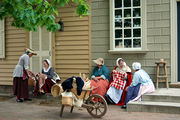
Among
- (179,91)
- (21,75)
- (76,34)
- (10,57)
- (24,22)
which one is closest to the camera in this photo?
(24,22)

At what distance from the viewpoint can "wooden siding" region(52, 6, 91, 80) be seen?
9.23 m

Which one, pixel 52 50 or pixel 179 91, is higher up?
pixel 52 50

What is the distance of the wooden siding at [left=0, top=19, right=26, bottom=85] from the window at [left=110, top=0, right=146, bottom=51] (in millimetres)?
3706

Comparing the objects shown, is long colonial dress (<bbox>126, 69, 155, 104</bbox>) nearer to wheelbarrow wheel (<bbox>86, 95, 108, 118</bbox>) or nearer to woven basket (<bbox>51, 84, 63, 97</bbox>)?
wheelbarrow wheel (<bbox>86, 95, 108, 118</bbox>)

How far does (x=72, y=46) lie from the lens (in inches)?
Answer: 372

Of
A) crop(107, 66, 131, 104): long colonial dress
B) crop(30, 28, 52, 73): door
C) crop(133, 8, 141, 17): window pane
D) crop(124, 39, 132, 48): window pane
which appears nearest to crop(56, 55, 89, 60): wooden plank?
crop(30, 28, 52, 73): door

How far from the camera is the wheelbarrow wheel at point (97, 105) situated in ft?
20.2

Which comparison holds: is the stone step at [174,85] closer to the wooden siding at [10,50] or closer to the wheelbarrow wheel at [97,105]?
the wheelbarrow wheel at [97,105]

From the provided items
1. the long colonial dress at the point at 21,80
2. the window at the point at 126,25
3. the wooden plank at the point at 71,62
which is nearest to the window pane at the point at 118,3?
the window at the point at 126,25

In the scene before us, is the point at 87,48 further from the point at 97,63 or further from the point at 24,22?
the point at 24,22

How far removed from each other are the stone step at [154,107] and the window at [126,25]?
7.50 ft

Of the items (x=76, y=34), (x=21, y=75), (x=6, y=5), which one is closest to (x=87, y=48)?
(x=76, y=34)

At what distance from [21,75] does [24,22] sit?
3302 millimetres

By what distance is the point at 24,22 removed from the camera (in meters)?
5.90
